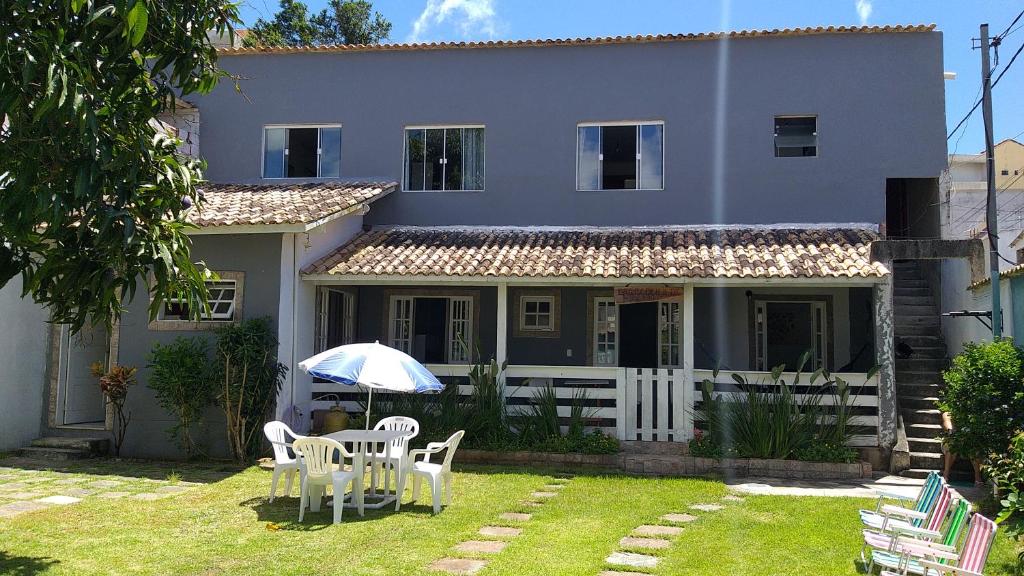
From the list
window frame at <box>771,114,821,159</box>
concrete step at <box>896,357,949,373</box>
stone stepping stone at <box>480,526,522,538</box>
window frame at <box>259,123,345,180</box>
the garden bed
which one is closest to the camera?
stone stepping stone at <box>480,526,522,538</box>

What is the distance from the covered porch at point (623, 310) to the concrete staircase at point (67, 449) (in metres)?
3.21

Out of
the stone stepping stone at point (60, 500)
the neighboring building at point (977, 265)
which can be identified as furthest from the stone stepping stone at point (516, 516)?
the neighboring building at point (977, 265)

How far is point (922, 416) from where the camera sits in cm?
1273

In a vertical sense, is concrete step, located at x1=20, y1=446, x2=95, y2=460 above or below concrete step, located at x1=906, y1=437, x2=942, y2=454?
below

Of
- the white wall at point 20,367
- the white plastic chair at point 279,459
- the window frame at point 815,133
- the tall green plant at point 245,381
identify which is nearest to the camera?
the white plastic chair at point 279,459

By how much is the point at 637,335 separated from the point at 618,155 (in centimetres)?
351

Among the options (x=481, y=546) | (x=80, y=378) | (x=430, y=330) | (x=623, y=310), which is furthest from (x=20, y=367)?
(x=623, y=310)

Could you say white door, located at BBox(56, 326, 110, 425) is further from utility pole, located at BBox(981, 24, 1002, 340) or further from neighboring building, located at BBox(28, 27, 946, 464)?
utility pole, located at BBox(981, 24, 1002, 340)

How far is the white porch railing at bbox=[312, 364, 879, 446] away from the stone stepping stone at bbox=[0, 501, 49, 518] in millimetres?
4819

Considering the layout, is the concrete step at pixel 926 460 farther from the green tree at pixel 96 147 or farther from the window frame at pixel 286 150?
the window frame at pixel 286 150

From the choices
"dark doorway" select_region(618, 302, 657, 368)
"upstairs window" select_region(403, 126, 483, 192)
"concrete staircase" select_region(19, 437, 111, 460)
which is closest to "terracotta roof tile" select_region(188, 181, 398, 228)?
"upstairs window" select_region(403, 126, 483, 192)

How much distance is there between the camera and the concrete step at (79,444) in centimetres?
1232

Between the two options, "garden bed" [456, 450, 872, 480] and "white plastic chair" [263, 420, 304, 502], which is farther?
"garden bed" [456, 450, 872, 480]

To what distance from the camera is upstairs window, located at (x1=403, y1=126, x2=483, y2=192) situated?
16281 mm
